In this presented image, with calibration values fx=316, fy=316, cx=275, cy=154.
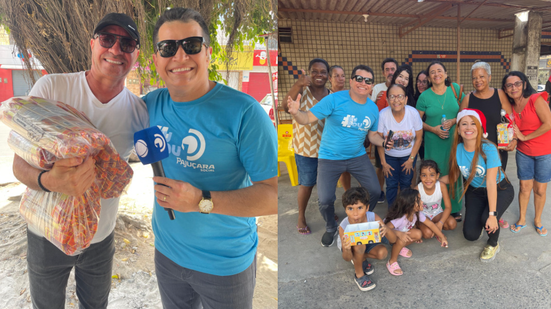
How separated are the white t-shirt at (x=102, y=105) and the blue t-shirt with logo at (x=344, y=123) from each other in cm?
154

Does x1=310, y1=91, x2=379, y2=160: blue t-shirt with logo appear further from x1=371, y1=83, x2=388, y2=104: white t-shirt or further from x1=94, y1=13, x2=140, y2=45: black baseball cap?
x1=94, y1=13, x2=140, y2=45: black baseball cap

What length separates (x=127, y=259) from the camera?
6.42 ft

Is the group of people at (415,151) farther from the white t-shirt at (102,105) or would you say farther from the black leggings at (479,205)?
the white t-shirt at (102,105)

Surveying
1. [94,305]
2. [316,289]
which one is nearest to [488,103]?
[316,289]

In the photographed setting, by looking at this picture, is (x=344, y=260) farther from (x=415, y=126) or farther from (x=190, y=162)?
(x=190, y=162)

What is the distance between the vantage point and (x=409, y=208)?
2.38 m

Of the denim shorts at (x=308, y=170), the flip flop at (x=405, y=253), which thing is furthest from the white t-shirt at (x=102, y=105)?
the flip flop at (x=405, y=253)

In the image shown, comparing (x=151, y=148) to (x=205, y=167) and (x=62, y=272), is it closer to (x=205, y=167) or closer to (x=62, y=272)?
(x=205, y=167)

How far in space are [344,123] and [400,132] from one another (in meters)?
0.55

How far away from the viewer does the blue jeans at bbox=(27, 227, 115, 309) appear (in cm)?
118

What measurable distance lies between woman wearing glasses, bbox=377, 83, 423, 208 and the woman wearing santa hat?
0.31 metres

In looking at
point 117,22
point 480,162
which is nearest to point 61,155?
point 117,22

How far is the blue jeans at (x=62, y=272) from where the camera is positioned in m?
1.18

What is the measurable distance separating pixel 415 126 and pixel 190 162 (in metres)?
2.19
